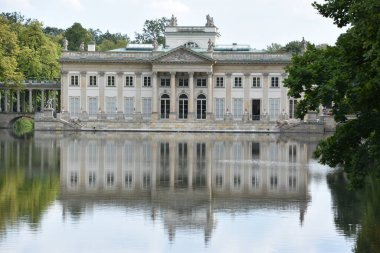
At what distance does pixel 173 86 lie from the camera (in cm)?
9994

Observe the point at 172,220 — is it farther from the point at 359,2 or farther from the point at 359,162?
the point at 359,2

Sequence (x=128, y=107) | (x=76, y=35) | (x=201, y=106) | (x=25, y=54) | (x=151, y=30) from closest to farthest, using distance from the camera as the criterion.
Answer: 1. (x=201, y=106)
2. (x=128, y=107)
3. (x=25, y=54)
4. (x=76, y=35)
5. (x=151, y=30)

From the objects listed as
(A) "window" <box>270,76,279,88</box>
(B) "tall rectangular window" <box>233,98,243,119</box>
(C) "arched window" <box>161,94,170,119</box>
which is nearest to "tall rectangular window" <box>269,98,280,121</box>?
(A) "window" <box>270,76,279,88</box>

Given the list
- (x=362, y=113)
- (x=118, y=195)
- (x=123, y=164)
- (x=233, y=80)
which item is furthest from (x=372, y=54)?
(x=233, y=80)

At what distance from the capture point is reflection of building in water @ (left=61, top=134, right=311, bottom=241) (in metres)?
30.8

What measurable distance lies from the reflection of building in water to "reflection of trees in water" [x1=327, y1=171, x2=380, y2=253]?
4.33ft

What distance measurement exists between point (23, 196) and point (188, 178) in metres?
9.72

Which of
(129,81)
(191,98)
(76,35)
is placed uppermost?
(76,35)

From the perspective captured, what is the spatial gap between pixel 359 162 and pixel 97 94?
78056mm

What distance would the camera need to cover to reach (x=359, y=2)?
21719 millimetres

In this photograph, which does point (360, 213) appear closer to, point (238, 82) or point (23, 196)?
point (23, 196)

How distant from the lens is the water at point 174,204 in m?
23.8

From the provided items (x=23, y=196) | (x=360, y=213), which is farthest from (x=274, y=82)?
(x=360, y=213)

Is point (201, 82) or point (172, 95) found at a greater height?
point (201, 82)
